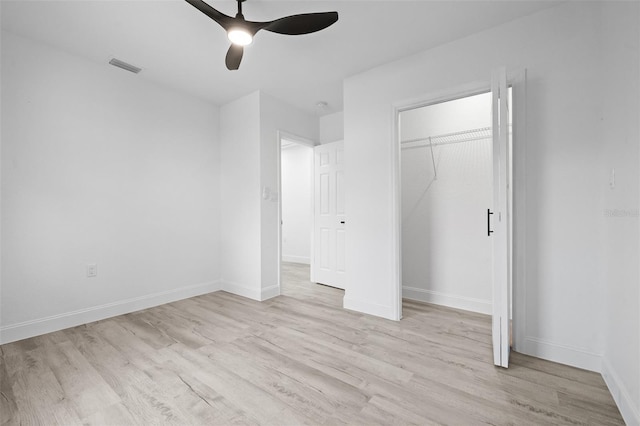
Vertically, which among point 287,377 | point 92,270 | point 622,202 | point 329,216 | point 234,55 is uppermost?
point 234,55

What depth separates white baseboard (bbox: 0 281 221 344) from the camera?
2502mm

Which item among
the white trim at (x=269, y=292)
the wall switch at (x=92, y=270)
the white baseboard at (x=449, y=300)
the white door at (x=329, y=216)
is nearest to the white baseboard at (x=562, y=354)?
the white baseboard at (x=449, y=300)

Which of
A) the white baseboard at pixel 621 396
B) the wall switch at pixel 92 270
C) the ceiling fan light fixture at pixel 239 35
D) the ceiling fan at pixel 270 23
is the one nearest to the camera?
the white baseboard at pixel 621 396

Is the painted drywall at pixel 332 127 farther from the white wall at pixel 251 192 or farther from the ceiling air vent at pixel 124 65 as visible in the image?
the ceiling air vent at pixel 124 65

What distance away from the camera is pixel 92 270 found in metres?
2.95

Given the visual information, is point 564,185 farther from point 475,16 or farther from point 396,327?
point 396,327

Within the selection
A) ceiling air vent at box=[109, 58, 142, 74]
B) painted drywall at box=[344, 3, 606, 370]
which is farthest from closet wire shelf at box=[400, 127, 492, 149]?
ceiling air vent at box=[109, 58, 142, 74]

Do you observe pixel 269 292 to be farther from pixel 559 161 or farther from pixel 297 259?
pixel 559 161

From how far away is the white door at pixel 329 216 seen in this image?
4.19 metres

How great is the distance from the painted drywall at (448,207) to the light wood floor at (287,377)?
0.56 meters

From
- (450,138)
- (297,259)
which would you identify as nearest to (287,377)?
(450,138)

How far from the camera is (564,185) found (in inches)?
83.2

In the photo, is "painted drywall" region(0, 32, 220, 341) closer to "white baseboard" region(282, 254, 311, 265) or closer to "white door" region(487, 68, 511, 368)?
"white baseboard" region(282, 254, 311, 265)

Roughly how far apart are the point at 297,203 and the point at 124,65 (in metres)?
4.00
